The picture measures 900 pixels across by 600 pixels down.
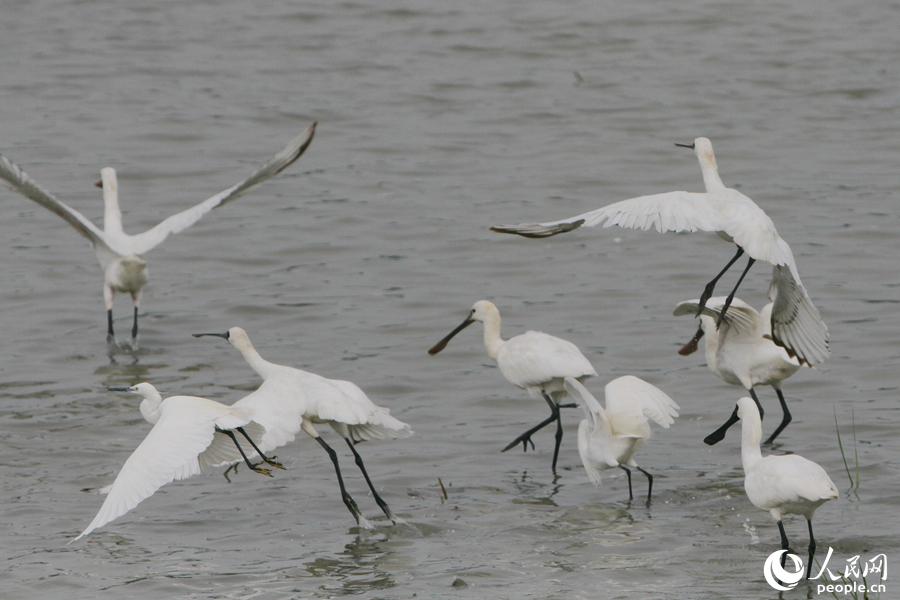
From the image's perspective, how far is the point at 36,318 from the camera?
12.3m

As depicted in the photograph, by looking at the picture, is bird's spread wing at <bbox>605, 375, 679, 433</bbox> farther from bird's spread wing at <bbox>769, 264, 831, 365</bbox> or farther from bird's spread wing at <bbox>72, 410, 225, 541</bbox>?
bird's spread wing at <bbox>72, 410, 225, 541</bbox>

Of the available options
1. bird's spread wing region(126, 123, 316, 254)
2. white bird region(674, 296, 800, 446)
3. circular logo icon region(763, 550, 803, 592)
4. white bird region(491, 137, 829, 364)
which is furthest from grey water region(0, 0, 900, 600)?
white bird region(491, 137, 829, 364)

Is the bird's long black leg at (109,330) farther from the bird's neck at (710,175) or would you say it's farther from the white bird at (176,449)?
the bird's neck at (710,175)

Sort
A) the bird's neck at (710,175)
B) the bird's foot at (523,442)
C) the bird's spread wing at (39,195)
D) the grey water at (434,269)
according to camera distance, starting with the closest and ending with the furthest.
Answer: the grey water at (434,269) → the bird's neck at (710,175) → the bird's foot at (523,442) → the bird's spread wing at (39,195)

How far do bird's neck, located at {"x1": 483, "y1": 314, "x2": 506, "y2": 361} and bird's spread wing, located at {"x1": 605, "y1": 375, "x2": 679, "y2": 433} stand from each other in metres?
1.69

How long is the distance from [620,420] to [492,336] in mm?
2027

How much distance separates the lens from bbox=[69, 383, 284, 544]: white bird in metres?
5.85

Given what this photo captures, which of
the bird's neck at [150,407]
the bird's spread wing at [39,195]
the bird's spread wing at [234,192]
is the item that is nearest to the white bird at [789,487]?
the bird's neck at [150,407]

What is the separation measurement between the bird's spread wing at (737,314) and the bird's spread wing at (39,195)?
5046 millimetres

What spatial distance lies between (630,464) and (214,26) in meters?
15.8

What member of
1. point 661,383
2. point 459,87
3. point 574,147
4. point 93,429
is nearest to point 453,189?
point 574,147

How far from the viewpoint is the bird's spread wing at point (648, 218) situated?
21.8ft

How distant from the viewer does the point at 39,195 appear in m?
10.8

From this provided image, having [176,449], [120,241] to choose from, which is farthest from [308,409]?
[120,241]
